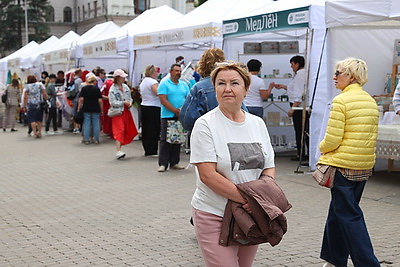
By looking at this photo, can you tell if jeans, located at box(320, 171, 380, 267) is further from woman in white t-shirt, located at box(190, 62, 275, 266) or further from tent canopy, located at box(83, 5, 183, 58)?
tent canopy, located at box(83, 5, 183, 58)

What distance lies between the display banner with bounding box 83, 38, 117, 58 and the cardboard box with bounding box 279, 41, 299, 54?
18.8 feet

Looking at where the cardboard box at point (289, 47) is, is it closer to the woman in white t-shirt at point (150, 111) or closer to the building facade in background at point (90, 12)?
the woman in white t-shirt at point (150, 111)

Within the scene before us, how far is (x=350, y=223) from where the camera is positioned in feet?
16.2

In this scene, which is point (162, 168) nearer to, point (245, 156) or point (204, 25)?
point (204, 25)

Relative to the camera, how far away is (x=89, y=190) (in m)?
9.58

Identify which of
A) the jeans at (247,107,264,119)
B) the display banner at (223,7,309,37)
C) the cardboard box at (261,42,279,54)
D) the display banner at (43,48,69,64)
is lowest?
the jeans at (247,107,264,119)

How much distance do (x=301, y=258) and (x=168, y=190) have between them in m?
3.87

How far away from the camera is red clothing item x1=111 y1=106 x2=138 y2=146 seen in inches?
521

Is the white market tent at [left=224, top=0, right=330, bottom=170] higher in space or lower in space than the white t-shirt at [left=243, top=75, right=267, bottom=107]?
higher

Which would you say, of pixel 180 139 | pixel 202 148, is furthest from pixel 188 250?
pixel 180 139

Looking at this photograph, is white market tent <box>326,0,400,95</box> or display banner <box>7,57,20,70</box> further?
display banner <box>7,57,20,70</box>

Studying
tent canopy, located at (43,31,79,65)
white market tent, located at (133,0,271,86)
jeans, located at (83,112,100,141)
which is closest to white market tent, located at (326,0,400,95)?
white market tent, located at (133,0,271,86)

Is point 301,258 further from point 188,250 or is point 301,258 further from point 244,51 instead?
point 244,51

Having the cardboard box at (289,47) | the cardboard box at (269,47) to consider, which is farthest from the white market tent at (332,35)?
the cardboard box at (289,47)
